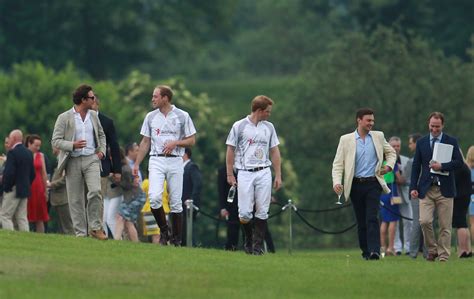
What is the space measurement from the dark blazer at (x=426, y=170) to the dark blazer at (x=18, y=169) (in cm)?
675

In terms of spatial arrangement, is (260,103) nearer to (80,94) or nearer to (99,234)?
(80,94)

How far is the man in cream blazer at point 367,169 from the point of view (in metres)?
24.8

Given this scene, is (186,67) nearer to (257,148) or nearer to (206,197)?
(206,197)

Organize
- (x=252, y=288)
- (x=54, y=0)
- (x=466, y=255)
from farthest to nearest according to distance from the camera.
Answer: (x=54, y=0) → (x=466, y=255) → (x=252, y=288)

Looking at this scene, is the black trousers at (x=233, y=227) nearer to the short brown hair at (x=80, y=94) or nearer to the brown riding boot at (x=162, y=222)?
the brown riding boot at (x=162, y=222)

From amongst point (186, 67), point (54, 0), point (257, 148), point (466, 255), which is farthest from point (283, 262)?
point (186, 67)

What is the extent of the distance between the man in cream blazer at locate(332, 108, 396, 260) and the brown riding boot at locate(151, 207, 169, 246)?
251cm

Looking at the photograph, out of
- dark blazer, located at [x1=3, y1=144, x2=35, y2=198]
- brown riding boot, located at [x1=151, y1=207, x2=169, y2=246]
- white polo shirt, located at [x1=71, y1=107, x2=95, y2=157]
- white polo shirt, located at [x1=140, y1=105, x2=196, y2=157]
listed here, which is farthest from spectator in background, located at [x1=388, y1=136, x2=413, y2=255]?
white polo shirt, located at [x1=71, y1=107, x2=95, y2=157]

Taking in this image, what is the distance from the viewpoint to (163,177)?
24.8m

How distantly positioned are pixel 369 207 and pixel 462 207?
118 inches

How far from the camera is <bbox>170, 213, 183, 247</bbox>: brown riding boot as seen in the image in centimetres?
2522

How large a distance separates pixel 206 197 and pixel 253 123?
A: 151ft

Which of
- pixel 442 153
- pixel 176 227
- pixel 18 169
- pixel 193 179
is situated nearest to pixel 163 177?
pixel 176 227

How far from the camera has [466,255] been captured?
27.4 metres
